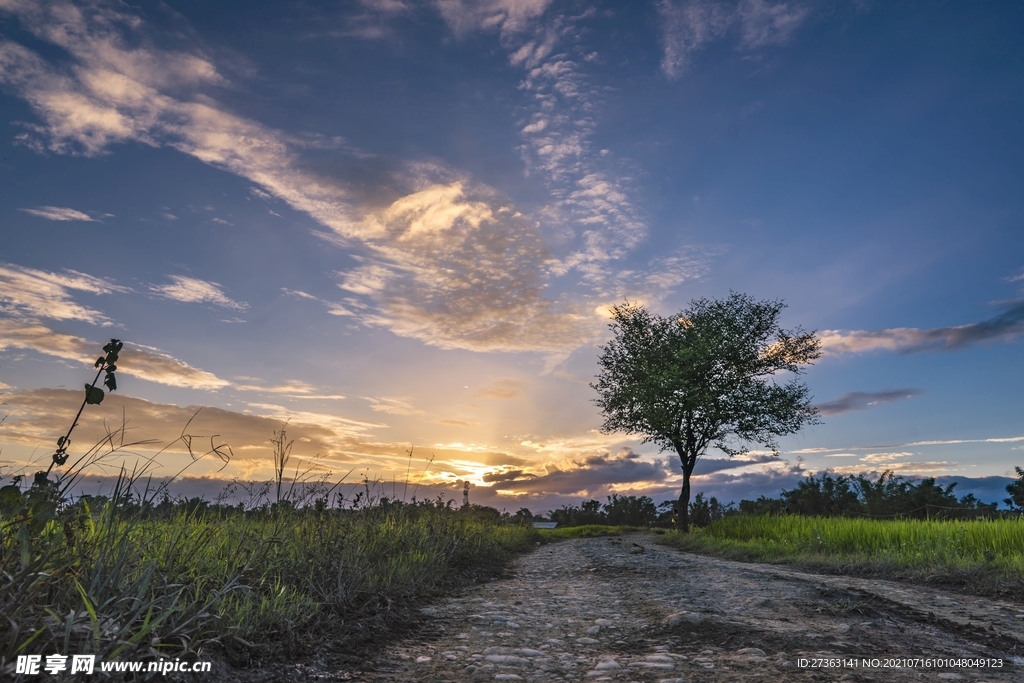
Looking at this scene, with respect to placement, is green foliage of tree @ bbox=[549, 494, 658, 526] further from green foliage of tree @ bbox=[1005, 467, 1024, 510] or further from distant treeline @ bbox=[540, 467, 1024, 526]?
green foliage of tree @ bbox=[1005, 467, 1024, 510]

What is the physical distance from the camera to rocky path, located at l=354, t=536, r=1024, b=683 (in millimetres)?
4344

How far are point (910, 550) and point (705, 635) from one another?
1014 cm

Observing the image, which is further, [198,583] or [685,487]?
[685,487]

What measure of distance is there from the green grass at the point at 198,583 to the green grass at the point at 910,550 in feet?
29.5

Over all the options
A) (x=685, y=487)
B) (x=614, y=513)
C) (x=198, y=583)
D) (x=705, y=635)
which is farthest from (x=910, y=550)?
(x=614, y=513)

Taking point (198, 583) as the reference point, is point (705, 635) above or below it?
below

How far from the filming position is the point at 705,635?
18.0 ft

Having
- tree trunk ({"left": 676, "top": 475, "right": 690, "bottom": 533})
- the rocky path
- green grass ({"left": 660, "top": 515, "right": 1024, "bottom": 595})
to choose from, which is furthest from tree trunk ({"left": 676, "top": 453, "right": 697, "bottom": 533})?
the rocky path

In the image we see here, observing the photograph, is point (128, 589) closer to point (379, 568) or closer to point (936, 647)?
point (379, 568)

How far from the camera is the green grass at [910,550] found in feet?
33.4

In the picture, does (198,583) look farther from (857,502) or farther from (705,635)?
(857,502)

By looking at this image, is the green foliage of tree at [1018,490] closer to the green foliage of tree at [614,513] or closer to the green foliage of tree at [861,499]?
the green foliage of tree at [861,499]

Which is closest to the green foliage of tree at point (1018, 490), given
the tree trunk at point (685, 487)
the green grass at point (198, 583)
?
the tree trunk at point (685, 487)

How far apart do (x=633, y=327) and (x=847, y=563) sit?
22278 mm
